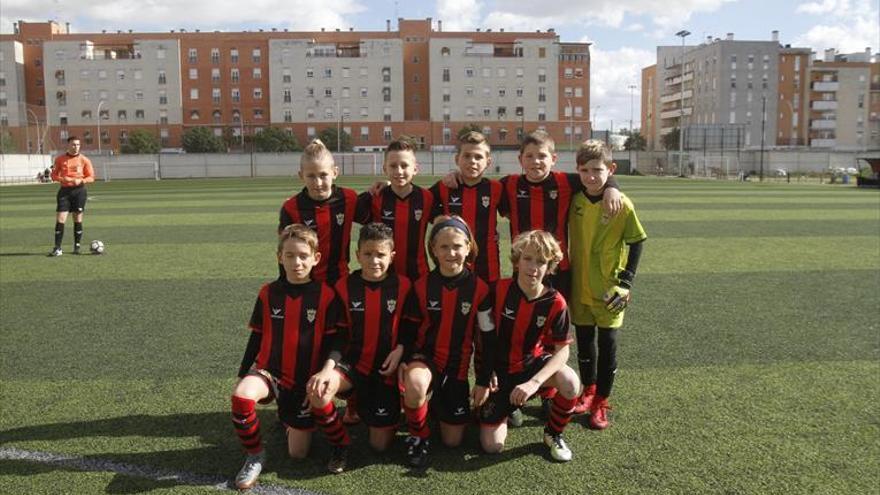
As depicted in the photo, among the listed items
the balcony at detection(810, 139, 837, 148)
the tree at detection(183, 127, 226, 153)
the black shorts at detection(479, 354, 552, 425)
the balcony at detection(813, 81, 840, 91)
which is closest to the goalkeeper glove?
the black shorts at detection(479, 354, 552, 425)

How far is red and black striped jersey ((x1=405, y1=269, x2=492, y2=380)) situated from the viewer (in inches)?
155

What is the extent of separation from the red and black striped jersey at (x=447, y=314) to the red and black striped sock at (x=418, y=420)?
29 centimetres

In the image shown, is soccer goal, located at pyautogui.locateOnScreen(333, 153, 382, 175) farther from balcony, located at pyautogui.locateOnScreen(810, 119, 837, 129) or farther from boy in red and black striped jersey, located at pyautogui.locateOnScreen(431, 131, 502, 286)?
balcony, located at pyautogui.locateOnScreen(810, 119, 837, 129)

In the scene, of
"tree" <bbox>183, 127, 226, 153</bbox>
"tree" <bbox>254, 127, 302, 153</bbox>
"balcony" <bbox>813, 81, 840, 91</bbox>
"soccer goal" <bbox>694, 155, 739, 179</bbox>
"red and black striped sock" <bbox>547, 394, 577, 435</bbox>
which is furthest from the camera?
"balcony" <bbox>813, 81, 840, 91</bbox>

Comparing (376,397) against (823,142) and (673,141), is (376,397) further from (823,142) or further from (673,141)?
(823,142)

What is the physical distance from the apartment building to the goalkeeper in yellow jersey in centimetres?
8020

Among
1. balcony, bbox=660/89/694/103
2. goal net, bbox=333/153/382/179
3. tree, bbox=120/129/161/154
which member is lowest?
goal net, bbox=333/153/382/179

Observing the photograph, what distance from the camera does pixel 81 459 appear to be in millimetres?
3697

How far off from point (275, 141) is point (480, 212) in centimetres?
7633

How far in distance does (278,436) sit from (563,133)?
88.3m

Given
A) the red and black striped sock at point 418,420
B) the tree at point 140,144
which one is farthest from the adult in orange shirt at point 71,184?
the tree at point 140,144

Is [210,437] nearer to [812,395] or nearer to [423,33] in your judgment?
[812,395]

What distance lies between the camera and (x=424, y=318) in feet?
13.0

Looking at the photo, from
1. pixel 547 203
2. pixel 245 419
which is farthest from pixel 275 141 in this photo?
pixel 245 419
